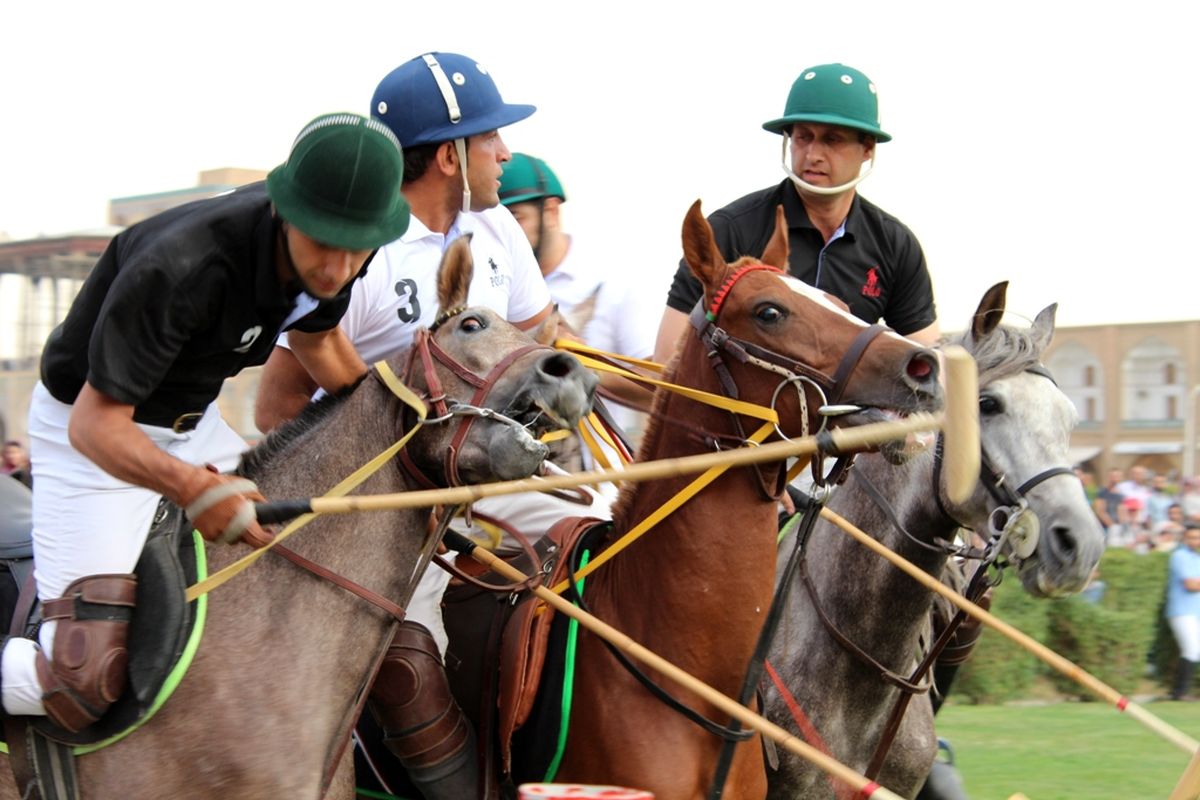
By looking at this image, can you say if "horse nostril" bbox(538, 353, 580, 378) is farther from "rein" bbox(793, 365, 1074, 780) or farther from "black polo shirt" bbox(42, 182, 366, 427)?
"rein" bbox(793, 365, 1074, 780)

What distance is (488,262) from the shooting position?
17.1 feet

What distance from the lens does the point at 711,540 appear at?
182 inches

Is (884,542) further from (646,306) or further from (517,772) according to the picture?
(646,306)

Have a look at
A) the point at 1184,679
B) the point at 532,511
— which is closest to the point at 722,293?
the point at 532,511

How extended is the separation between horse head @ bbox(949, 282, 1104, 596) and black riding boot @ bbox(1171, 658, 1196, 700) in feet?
31.2

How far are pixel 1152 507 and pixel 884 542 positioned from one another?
524 inches

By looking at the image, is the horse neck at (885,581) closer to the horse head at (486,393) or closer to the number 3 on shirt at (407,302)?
the horse head at (486,393)

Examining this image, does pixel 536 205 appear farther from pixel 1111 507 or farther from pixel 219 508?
pixel 1111 507

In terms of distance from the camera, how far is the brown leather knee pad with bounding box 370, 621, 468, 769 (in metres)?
4.57

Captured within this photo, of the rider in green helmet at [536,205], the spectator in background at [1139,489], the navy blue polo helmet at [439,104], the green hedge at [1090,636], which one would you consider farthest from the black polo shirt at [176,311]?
the spectator in background at [1139,489]

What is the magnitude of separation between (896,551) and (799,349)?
116 centimetres

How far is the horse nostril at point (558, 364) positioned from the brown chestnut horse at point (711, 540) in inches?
28.9

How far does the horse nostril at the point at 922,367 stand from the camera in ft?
14.3

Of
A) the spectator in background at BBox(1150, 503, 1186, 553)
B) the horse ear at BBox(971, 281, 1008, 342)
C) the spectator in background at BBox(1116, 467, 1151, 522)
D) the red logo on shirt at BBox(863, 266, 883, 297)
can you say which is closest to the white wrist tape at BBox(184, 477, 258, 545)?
the horse ear at BBox(971, 281, 1008, 342)
